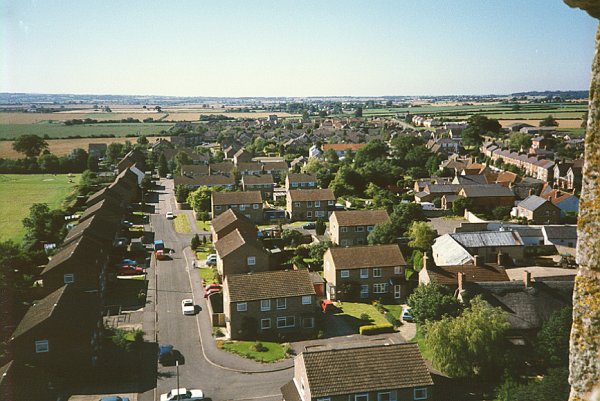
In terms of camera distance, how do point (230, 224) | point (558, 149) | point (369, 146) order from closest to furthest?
1. point (230, 224)
2. point (369, 146)
3. point (558, 149)

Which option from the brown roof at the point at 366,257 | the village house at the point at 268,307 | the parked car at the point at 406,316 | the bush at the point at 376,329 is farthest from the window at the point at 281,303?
the parked car at the point at 406,316

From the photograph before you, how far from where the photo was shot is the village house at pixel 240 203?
67.6 meters

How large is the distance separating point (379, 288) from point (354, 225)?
44.2ft

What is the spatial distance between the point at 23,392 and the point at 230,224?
91.9 ft

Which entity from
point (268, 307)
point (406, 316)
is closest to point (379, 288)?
point (406, 316)

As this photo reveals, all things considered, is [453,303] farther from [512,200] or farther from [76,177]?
[76,177]

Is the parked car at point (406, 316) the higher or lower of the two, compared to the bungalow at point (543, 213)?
lower

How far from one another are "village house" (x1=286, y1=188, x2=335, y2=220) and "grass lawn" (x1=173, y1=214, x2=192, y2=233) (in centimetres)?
1375

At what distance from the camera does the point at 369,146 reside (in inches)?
4028

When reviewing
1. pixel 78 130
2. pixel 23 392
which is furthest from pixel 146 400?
pixel 78 130

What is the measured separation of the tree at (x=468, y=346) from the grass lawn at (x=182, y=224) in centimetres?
4181

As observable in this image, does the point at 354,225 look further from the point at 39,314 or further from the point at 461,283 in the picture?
the point at 39,314

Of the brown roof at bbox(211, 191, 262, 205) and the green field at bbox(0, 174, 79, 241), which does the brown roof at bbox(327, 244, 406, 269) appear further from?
the green field at bbox(0, 174, 79, 241)

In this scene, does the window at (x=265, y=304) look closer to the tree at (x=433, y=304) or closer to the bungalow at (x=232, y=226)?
the tree at (x=433, y=304)
